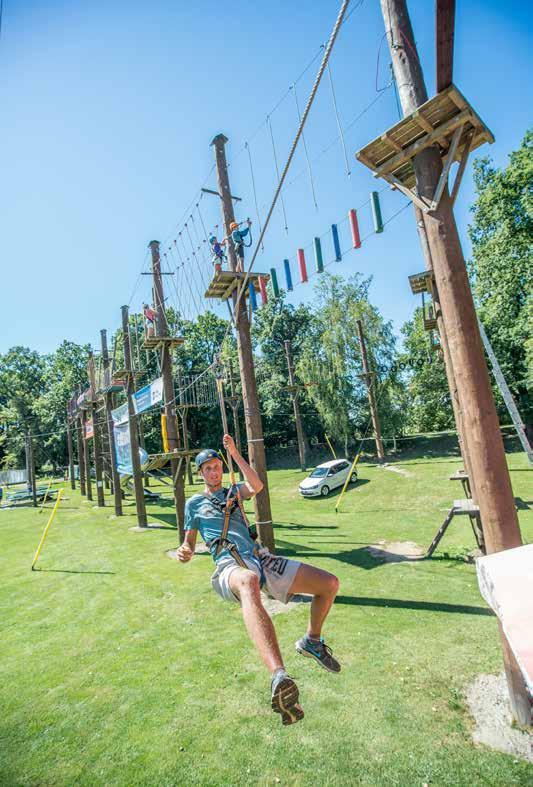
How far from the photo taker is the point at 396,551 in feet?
37.0

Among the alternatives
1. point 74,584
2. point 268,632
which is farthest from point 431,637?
point 74,584

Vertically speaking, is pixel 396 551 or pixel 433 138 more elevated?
pixel 433 138

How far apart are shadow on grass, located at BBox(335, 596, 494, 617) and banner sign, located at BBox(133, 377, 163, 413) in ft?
27.7

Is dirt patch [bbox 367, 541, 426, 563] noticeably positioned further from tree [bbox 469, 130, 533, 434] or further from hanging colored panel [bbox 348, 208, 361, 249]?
tree [bbox 469, 130, 533, 434]

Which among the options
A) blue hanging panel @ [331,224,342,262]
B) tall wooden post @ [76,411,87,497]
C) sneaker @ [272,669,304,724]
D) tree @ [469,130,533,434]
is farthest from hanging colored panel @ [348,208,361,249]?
tall wooden post @ [76,411,87,497]

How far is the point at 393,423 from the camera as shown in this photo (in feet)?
105

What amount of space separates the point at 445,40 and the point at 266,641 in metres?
5.38

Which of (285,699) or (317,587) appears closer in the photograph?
(285,699)

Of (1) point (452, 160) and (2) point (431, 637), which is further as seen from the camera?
(2) point (431, 637)

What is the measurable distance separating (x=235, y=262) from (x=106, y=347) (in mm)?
15853

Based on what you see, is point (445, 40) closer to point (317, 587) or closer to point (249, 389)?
point (317, 587)

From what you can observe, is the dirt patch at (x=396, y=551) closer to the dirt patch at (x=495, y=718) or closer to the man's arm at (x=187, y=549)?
the dirt patch at (x=495, y=718)

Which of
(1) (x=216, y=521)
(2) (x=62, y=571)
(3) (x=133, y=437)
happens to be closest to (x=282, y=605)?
(1) (x=216, y=521)

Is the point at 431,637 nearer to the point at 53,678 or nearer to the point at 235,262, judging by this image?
the point at 53,678
